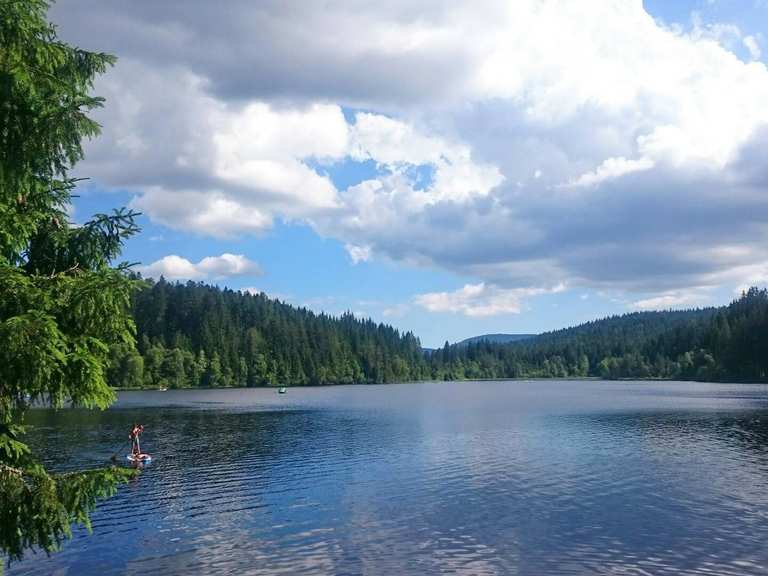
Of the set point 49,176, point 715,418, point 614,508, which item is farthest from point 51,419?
point 715,418

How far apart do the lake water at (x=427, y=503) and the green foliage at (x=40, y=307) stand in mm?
16591

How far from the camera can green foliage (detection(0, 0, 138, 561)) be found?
1149 cm

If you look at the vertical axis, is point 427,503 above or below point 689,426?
above

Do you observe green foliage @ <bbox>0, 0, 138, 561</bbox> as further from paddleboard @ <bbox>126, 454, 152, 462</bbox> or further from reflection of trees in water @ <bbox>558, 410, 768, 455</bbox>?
reflection of trees in water @ <bbox>558, 410, 768, 455</bbox>

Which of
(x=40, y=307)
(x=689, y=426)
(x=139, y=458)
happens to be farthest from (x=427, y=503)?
(x=689, y=426)

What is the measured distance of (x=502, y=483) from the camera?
147ft

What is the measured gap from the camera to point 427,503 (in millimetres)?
38781

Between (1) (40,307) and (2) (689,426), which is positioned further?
(2) (689,426)

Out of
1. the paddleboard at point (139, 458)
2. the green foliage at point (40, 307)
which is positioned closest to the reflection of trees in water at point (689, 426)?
the paddleboard at point (139, 458)

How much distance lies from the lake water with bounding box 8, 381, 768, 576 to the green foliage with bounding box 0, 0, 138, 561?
1659 cm

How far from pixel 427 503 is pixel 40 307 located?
31.3 m

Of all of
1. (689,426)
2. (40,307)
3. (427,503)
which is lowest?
(689,426)

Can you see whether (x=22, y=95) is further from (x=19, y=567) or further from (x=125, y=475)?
(x=19, y=567)

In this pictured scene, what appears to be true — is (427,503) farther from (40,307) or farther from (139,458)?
(40,307)
